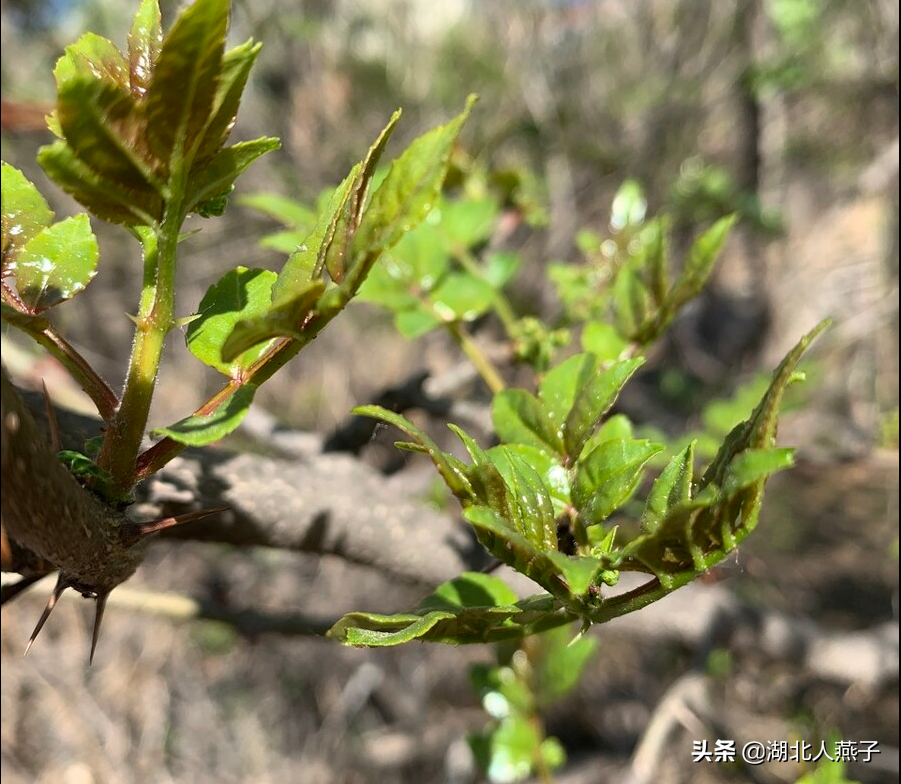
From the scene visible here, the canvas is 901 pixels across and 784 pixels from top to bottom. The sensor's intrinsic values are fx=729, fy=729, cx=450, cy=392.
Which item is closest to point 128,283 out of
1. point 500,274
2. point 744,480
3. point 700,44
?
point 700,44

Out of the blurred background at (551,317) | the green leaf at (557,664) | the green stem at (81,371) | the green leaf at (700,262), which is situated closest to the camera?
the green stem at (81,371)

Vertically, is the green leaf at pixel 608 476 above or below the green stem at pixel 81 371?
below

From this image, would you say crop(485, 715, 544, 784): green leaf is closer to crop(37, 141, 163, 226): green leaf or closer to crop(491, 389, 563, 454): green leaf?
crop(491, 389, 563, 454): green leaf

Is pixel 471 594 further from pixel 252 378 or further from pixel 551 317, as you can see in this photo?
pixel 551 317

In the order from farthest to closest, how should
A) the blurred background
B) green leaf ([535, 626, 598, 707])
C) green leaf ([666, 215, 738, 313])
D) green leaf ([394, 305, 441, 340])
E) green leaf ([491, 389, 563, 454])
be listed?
the blurred background, green leaf ([535, 626, 598, 707]), green leaf ([394, 305, 441, 340]), green leaf ([666, 215, 738, 313]), green leaf ([491, 389, 563, 454])

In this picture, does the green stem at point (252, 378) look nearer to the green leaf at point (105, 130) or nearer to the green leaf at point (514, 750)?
the green leaf at point (105, 130)

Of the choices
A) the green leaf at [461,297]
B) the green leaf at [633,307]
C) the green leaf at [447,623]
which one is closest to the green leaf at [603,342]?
the green leaf at [633,307]

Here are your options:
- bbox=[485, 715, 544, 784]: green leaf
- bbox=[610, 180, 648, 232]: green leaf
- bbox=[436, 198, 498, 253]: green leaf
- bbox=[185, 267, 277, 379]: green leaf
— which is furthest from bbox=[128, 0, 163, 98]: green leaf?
bbox=[485, 715, 544, 784]: green leaf
